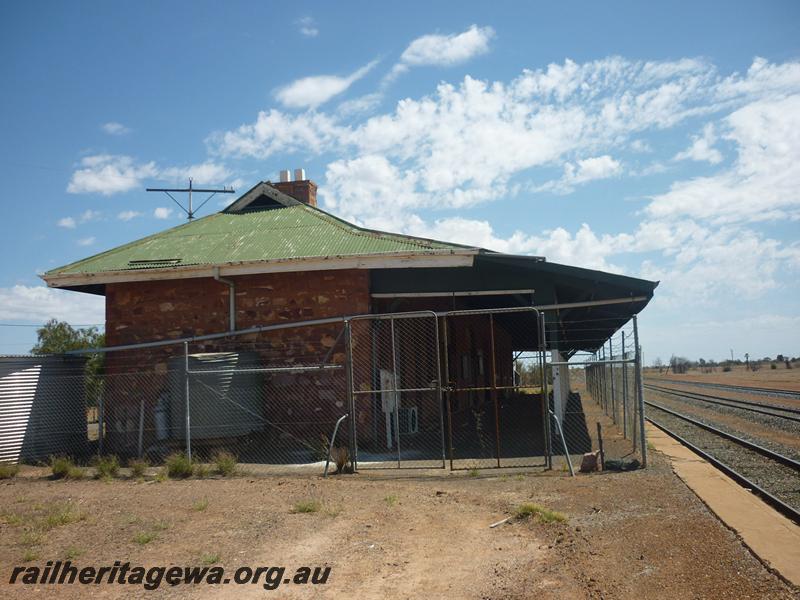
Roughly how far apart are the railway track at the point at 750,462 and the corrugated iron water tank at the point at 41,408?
472 inches

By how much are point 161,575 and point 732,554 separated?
4.99m

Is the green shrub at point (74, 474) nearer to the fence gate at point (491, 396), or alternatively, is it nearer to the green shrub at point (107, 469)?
the green shrub at point (107, 469)

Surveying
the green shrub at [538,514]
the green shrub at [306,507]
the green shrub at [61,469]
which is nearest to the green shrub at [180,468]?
the green shrub at [61,469]

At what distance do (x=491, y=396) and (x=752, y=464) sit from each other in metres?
9.72

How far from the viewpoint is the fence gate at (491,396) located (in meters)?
11.2

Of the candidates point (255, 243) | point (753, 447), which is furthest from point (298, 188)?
point (753, 447)

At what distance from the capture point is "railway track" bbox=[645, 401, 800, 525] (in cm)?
930

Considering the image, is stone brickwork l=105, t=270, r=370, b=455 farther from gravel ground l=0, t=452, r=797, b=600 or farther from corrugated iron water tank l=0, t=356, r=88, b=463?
gravel ground l=0, t=452, r=797, b=600

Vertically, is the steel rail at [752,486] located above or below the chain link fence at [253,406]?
below

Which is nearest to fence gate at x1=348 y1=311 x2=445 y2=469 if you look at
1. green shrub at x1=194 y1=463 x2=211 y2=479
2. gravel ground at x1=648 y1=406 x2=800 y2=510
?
green shrub at x1=194 y1=463 x2=211 y2=479

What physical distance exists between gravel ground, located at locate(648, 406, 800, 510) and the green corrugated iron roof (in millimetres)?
6218

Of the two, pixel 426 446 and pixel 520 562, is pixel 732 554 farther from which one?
pixel 426 446

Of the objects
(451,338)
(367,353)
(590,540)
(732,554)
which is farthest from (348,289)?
(732,554)

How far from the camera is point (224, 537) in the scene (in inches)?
289
